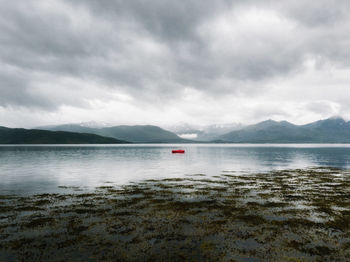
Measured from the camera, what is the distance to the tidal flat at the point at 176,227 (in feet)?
46.9

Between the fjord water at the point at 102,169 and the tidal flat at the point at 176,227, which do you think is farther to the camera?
the fjord water at the point at 102,169

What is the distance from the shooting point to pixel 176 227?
18781mm

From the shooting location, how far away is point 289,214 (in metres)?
22.5

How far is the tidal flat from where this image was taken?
46.9ft

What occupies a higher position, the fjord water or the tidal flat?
the tidal flat

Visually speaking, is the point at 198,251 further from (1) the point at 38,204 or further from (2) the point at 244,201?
(1) the point at 38,204

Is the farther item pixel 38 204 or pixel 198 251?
pixel 38 204

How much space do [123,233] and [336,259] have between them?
1484 centimetres

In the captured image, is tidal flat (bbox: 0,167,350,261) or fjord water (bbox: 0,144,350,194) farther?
fjord water (bbox: 0,144,350,194)

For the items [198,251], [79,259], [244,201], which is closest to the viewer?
[79,259]

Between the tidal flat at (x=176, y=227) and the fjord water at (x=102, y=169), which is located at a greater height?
the tidal flat at (x=176, y=227)

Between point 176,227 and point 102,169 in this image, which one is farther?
point 102,169

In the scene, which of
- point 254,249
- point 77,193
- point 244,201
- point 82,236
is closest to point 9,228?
point 82,236

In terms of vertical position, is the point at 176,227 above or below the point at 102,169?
above
